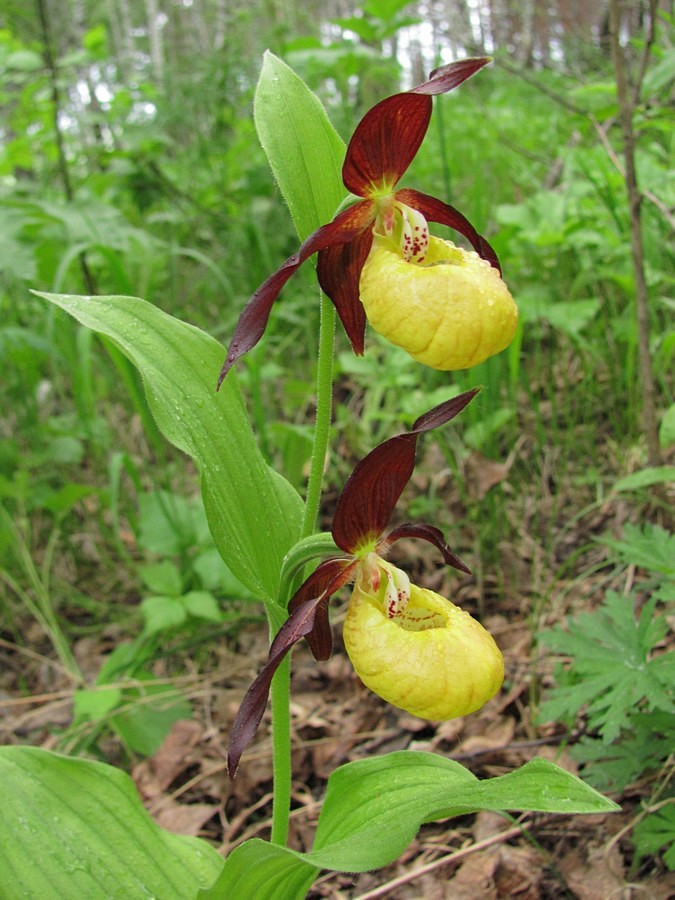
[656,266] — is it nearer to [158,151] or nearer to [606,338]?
[606,338]

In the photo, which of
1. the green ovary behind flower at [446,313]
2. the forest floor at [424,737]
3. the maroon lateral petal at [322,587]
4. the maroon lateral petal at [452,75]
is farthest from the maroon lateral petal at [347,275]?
the forest floor at [424,737]

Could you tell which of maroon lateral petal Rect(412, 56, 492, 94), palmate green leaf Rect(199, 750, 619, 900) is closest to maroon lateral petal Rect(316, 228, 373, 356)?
maroon lateral petal Rect(412, 56, 492, 94)

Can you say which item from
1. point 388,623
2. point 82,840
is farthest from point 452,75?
point 82,840

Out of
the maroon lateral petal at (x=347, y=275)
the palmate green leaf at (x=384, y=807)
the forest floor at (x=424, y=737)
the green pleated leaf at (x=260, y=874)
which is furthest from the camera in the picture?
the forest floor at (x=424, y=737)

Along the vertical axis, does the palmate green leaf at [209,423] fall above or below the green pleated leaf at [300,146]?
below

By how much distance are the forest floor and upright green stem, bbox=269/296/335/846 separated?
1.09 feet

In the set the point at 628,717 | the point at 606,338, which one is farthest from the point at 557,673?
the point at 606,338

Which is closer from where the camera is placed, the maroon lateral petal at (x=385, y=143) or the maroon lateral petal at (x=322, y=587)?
the maroon lateral petal at (x=385, y=143)

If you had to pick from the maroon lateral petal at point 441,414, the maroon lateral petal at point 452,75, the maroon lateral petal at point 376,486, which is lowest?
the maroon lateral petal at point 376,486

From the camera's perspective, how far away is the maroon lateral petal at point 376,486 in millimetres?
1076

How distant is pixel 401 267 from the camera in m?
1.04

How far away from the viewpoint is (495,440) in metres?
2.21

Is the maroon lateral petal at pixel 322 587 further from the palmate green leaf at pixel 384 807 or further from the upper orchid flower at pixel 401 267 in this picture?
the upper orchid flower at pixel 401 267

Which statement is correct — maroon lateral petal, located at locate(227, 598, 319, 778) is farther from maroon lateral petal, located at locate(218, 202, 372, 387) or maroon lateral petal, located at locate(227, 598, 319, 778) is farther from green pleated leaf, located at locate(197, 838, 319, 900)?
maroon lateral petal, located at locate(218, 202, 372, 387)
